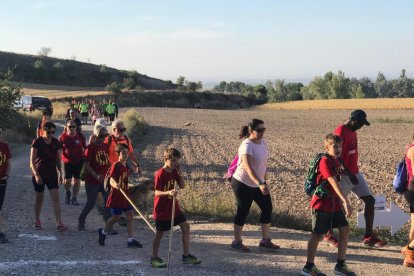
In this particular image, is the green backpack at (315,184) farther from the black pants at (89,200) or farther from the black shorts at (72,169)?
the black shorts at (72,169)

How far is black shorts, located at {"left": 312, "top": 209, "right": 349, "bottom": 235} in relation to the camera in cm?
604

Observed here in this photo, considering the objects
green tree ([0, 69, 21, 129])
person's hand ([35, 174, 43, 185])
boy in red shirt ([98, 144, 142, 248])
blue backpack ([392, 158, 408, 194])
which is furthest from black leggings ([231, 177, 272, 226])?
green tree ([0, 69, 21, 129])

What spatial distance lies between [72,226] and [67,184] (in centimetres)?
192

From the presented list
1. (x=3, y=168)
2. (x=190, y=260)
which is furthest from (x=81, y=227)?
(x=190, y=260)

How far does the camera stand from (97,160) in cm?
815

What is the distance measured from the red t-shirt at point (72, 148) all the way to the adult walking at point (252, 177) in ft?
12.1

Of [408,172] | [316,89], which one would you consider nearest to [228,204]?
[408,172]

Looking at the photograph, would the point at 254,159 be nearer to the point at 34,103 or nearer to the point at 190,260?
the point at 190,260

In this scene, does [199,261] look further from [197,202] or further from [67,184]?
[67,184]

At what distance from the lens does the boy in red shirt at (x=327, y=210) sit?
6.02m

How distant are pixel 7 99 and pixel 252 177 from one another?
15.1m

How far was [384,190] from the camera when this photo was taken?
514 inches

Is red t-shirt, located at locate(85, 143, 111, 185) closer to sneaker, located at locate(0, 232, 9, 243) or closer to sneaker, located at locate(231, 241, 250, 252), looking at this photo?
sneaker, located at locate(0, 232, 9, 243)

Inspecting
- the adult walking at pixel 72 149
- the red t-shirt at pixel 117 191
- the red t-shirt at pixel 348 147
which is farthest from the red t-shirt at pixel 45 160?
the red t-shirt at pixel 348 147
